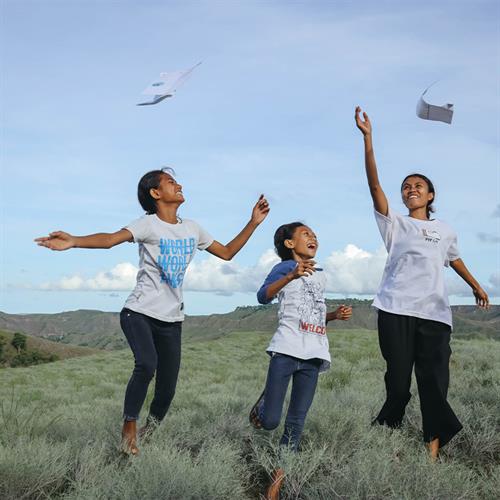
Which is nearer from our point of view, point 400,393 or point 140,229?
point 140,229

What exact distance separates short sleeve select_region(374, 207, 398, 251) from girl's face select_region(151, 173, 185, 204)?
61.3 inches

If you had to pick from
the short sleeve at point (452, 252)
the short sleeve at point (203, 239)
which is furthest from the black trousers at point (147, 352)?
the short sleeve at point (452, 252)

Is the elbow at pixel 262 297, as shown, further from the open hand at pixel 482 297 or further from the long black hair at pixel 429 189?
the open hand at pixel 482 297

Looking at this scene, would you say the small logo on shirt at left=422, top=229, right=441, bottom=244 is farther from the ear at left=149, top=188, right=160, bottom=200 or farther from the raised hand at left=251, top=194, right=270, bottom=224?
the ear at left=149, top=188, right=160, bottom=200

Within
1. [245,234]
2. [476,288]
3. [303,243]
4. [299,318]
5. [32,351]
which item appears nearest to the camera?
[299,318]

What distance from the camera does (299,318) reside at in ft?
14.2

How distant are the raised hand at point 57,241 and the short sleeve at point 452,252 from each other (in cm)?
300

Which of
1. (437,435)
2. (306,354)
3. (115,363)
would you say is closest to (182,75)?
(306,354)

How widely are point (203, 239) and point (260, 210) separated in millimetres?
541

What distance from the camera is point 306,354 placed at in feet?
14.1

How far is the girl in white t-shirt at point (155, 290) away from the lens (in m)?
4.58

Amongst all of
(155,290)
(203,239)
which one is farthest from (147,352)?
(203,239)

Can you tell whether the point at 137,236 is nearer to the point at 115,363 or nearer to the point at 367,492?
the point at 367,492

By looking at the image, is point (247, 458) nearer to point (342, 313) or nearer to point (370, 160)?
point (342, 313)
